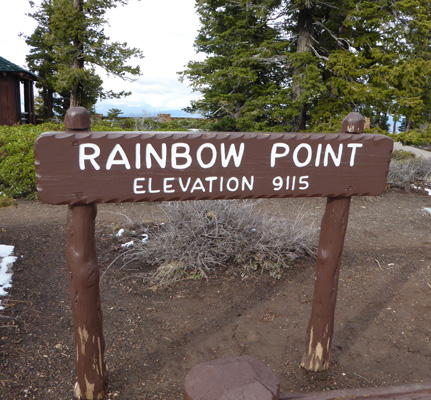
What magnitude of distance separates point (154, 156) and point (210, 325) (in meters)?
1.68

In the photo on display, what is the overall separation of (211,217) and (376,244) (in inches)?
94.5

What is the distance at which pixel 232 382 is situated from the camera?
126 cm

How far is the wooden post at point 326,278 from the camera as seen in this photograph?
2367 mm

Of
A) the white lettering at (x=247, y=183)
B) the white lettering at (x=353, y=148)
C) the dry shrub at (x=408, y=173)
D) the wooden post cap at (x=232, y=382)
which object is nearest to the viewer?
the wooden post cap at (x=232, y=382)

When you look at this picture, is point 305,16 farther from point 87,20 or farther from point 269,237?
point 269,237

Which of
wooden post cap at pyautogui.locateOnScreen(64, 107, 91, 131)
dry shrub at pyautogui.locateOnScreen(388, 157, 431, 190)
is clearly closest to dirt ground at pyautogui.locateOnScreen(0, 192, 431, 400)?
wooden post cap at pyautogui.locateOnScreen(64, 107, 91, 131)

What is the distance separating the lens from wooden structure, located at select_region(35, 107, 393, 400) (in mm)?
1914

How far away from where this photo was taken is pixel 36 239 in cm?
484

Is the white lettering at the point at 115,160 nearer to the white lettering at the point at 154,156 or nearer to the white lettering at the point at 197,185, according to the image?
the white lettering at the point at 154,156

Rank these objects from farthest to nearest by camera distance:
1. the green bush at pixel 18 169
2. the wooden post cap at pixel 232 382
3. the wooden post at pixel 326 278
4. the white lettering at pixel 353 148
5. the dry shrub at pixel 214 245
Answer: the green bush at pixel 18 169 → the dry shrub at pixel 214 245 → the wooden post at pixel 326 278 → the white lettering at pixel 353 148 → the wooden post cap at pixel 232 382

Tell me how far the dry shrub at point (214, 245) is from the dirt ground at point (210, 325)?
16cm

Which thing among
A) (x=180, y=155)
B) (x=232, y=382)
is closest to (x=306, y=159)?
(x=180, y=155)

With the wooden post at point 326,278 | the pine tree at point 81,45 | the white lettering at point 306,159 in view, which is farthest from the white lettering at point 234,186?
the pine tree at point 81,45

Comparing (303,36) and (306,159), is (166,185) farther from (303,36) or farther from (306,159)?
(303,36)
